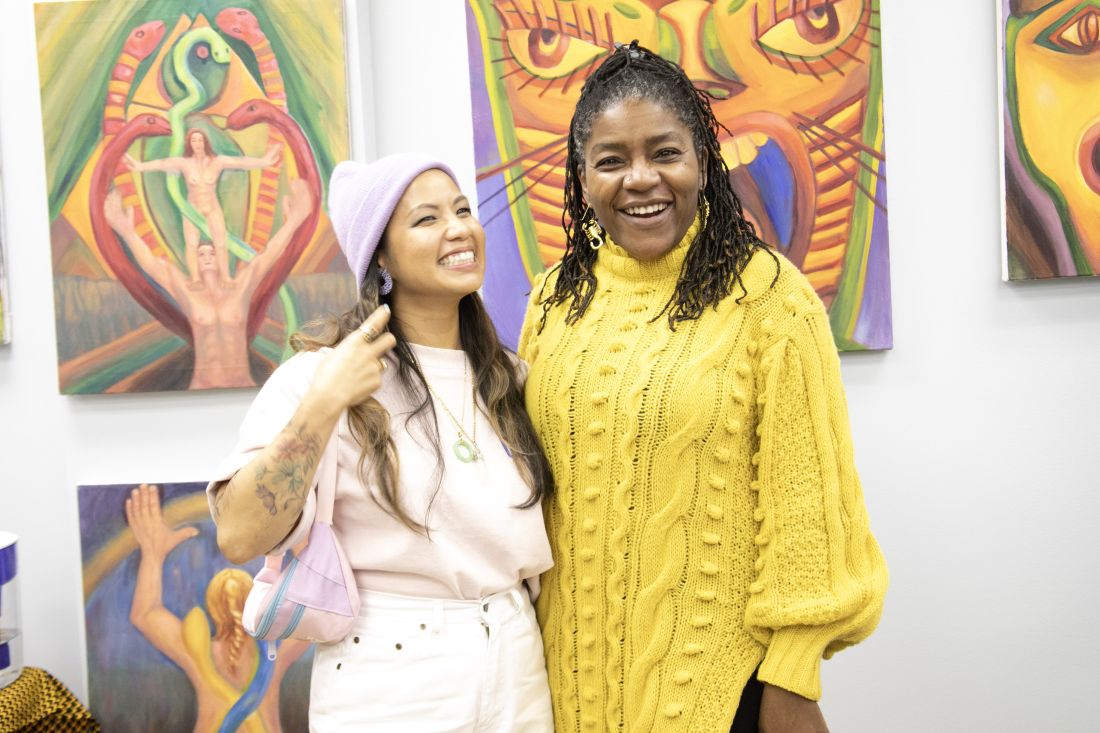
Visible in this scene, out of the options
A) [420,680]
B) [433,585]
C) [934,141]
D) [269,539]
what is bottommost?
[420,680]

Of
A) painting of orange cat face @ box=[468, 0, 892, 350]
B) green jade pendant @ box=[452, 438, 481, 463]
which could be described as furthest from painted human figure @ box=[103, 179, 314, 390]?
green jade pendant @ box=[452, 438, 481, 463]

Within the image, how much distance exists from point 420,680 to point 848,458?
713 mm

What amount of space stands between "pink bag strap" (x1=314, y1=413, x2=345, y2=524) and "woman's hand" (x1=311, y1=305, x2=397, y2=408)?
0.19 feet

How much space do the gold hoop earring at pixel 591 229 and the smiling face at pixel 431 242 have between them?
0.82ft

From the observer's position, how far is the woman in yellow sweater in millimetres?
1286

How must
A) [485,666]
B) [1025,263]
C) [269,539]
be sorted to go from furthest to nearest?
1. [1025,263]
2. [485,666]
3. [269,539]

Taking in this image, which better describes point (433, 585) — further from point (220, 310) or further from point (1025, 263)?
point (1025, 263)

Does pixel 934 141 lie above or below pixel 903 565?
above

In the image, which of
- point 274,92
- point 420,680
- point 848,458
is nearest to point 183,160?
point 274,92

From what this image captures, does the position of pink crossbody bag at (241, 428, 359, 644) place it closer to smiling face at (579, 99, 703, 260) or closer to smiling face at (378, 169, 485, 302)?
smiling face at (378, 169, 485, 302)

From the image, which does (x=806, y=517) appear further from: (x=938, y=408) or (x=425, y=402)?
(x=938, y=408)

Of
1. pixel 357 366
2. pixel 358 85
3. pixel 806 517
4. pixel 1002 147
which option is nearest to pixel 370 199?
pixel 357 366

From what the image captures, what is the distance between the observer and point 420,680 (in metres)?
1.24

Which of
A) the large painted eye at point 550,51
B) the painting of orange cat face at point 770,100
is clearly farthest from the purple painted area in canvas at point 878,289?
the large painted eye at point 550,51
